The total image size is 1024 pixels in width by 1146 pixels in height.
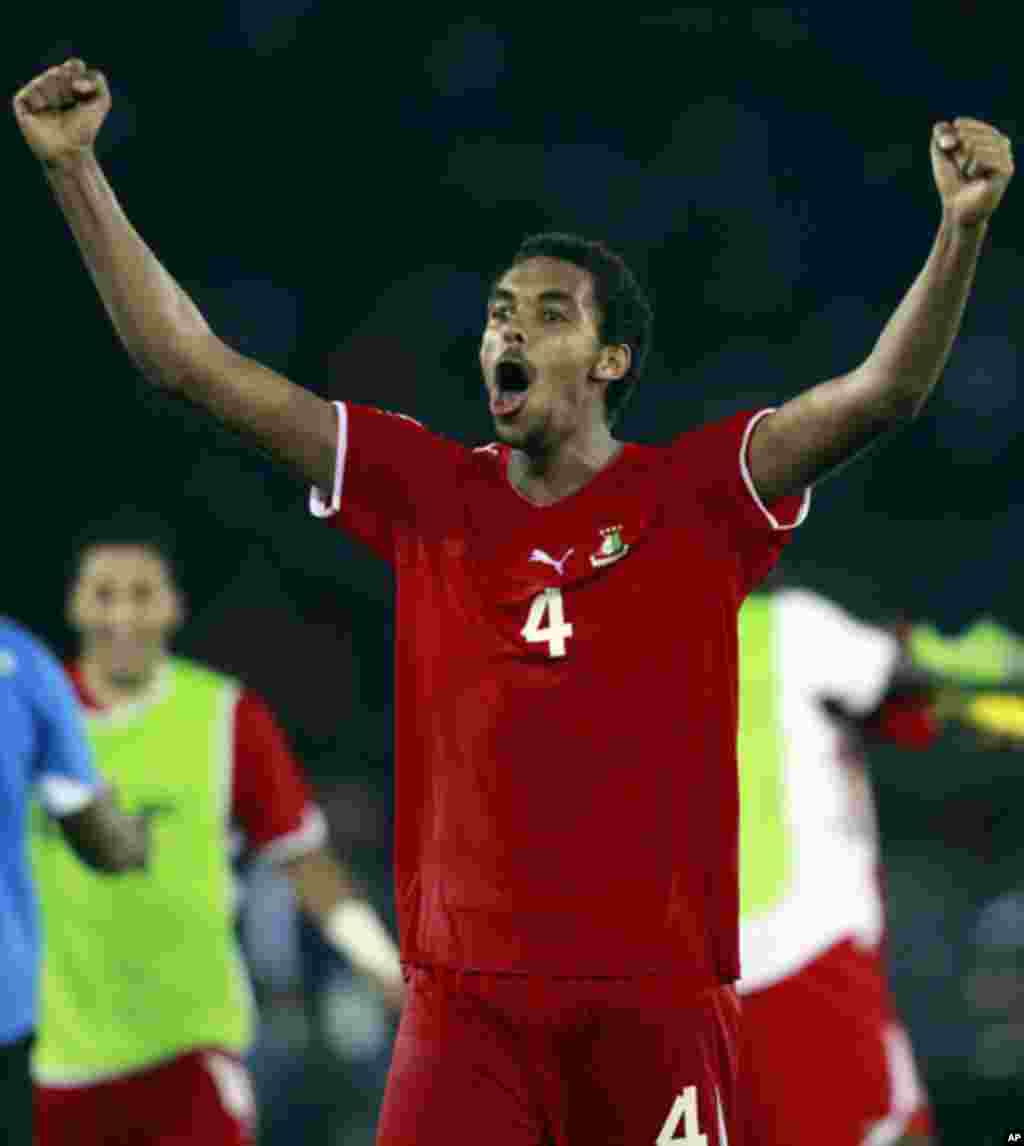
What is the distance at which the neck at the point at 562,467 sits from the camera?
3.77 m

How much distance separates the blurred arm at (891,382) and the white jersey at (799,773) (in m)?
2.14

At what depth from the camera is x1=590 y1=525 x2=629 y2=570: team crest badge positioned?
11.9ft

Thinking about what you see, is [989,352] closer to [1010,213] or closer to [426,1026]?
[1010,213]

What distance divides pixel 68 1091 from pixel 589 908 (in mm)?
2890

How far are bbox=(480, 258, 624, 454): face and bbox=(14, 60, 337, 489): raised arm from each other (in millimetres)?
274

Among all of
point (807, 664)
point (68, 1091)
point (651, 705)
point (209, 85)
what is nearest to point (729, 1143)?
point (651, 705)

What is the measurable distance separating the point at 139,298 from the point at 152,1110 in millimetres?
3001

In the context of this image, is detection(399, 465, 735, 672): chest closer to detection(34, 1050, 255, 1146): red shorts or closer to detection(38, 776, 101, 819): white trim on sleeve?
detection(38, 776, 101, 819): white trim on sleeve

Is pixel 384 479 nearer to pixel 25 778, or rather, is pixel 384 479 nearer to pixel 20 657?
pixel 20 657

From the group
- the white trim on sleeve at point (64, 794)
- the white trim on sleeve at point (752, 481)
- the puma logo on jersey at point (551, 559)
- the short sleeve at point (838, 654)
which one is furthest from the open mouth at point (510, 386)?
the short sleeve at point (838, 654)

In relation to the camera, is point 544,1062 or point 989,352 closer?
point 544,1062

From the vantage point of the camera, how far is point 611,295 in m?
3.85

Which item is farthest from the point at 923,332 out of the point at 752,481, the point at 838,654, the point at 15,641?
the point at 15,641

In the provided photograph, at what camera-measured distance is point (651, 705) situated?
3561 millimetres
